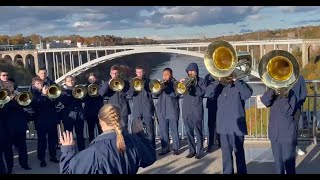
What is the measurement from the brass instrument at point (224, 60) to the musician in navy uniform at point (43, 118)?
2.41m

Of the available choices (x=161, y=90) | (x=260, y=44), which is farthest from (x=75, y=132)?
(x=260, y=44)

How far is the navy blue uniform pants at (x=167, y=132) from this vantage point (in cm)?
623

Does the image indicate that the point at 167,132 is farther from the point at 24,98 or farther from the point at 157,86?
the point at 24,98

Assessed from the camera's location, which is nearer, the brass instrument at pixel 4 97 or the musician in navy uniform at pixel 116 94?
the brass instrument at pixel 4 97

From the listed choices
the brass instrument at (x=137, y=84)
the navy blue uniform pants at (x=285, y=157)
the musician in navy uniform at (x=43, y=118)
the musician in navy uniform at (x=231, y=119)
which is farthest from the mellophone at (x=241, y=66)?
the brass instrument at (x=137, y=84)

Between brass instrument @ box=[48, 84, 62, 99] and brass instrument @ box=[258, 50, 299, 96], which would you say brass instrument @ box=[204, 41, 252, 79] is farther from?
brass instrument @ box=[48, 84, 62, 99]

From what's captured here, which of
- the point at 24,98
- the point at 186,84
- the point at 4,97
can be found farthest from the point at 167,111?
the point at 4,97

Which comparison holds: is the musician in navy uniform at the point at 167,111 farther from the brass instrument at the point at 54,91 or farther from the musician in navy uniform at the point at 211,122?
the brass instrument at the point at 54,91

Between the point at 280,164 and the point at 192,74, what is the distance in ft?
5.90

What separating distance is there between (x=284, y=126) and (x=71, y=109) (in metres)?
3.08

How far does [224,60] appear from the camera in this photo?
4625mm

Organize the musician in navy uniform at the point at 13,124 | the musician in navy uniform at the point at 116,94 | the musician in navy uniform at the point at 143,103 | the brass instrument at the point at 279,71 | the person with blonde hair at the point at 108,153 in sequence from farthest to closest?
the musician in navy uniform at the point at 143,103, the musician in navy uniform at the point at 116,94, the musician in navy uniform at the point at 13,124, the brass instrument at the point at 279,71, the person with blonde hair at the point at 108,153

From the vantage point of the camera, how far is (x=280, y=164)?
4.68 meters
